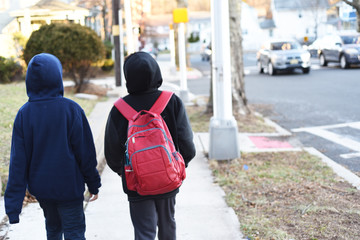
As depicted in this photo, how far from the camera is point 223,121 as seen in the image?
22.5 ft

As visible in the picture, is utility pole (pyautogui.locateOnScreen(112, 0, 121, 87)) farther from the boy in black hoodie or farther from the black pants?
the black pants

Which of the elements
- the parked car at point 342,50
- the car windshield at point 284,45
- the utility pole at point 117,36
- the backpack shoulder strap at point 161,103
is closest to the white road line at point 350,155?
the backpack shoulder strap at point 161,103

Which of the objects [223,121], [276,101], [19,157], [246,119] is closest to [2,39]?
[276,101]

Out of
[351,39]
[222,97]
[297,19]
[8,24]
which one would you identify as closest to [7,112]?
[222,97]

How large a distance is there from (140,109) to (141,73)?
232mm

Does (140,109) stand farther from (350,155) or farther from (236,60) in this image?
(236,60)

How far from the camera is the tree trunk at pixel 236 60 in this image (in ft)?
33.0

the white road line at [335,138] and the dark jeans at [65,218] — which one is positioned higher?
the dark jeans at [65,218]

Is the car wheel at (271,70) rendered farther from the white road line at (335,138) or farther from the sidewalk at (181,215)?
the sidewalk at (181,215)

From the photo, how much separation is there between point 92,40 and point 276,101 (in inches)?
222

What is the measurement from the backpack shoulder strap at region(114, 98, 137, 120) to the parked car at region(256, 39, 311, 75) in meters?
18.8

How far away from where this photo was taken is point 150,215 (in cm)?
308

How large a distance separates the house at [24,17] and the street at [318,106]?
725 cm

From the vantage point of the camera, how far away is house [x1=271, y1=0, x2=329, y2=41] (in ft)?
205
